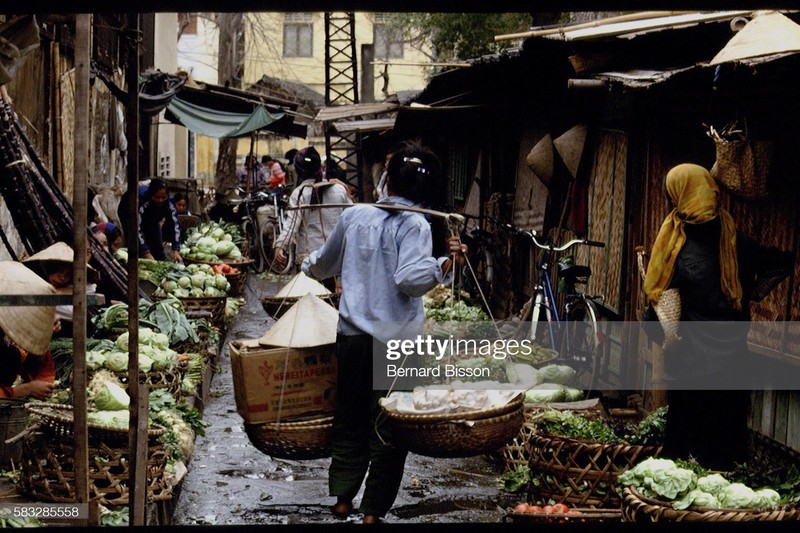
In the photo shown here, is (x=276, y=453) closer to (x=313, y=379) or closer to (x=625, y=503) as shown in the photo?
(x=313, y=379)

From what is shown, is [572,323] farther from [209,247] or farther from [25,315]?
[209,247]

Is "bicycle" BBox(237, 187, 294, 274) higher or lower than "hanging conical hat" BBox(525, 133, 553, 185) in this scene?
lower

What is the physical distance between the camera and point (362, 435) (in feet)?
21.4

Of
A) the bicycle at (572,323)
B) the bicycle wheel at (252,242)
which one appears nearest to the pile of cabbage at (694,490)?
the bicycle at (572,323)

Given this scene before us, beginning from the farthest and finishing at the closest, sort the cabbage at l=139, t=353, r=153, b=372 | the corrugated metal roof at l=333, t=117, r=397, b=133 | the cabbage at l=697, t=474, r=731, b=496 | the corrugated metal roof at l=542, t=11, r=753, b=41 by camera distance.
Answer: the corrugated metal roof at l=333, t=117, r=397, b=133, the corrugated metal roof at l=542, t=11, r=753, b=41, the cabbage at l=139, t=353, r=153, b=372, the cabbage at l=697, t=474, r=731, b=496

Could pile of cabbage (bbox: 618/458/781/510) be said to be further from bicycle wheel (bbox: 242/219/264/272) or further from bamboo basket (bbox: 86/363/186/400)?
bicycle wheel (bbox: 242/219/264/272)

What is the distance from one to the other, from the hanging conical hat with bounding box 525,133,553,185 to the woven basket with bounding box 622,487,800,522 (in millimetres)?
6854

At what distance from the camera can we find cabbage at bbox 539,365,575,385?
Answer: 361 inches

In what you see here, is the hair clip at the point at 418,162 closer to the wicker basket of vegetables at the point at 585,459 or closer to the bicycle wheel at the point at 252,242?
the wicker basket of vegetables at the point at 585,459

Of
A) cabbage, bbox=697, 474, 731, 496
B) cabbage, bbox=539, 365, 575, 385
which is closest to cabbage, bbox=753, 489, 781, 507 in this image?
cabbage, bbox=697, 474, 731, 496

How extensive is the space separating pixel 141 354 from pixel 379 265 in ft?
7.65

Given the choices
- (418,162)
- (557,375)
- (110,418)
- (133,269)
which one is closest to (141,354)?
(110,418)

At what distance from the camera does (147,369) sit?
7.70m

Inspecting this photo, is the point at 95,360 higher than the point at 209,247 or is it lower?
lower
